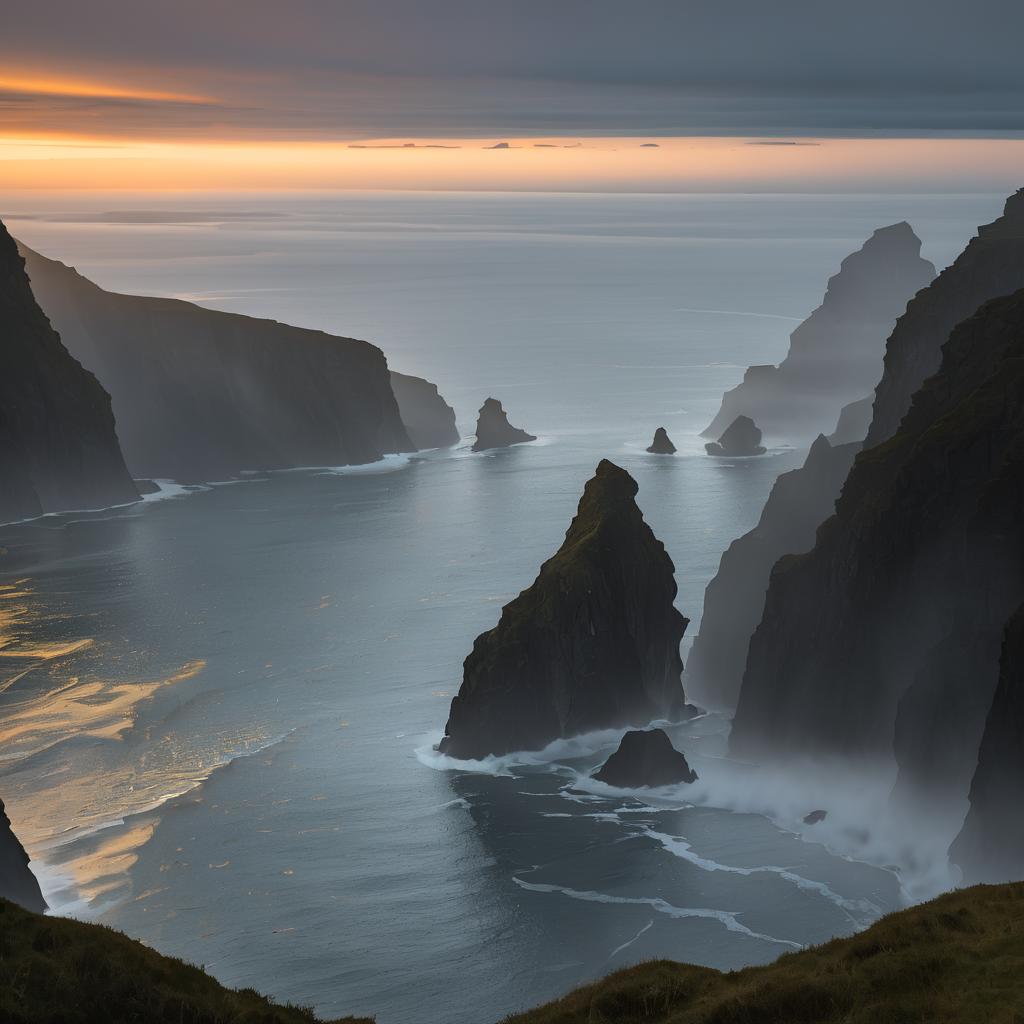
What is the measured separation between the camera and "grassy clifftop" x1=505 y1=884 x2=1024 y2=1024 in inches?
1761

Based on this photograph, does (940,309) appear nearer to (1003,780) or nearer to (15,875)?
(1003,780)

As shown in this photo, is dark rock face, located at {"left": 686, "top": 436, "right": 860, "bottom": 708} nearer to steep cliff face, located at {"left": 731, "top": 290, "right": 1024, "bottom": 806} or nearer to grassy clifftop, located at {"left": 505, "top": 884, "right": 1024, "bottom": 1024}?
steep cliff face, located at {"left": 731, "top": 290, "right": 1024, "bottom": 806}

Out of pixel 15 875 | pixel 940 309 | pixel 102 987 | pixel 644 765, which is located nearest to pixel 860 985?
pixel 102 987

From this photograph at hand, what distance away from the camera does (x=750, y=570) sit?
12281cm

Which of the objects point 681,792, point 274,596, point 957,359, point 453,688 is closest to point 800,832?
point 681,792

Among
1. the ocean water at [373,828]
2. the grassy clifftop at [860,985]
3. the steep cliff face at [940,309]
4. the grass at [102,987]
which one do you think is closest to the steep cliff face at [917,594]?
the ocean water at [373,828]

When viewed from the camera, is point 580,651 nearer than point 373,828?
No

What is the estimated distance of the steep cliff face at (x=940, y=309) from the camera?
4678 inches

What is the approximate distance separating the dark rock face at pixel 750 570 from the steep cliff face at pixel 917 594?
14.2 metres

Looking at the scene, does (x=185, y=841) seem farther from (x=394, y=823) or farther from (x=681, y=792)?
(x=681, y=792)

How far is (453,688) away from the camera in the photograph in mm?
121000

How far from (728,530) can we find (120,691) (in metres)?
78.0

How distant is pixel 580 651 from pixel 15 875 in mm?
40977

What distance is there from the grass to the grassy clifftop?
7.66 m
